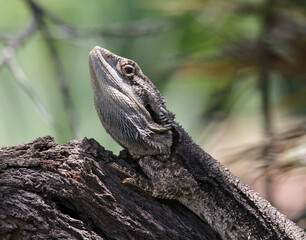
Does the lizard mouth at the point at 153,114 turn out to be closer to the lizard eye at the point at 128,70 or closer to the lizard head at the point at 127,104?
the lizard head at the point at 127,104

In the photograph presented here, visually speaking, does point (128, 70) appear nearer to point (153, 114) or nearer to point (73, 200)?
point (153, 114)

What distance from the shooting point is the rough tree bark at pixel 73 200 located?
2738 mm

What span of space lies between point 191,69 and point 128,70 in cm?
333

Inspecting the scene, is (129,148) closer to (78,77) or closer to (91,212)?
(91,212)

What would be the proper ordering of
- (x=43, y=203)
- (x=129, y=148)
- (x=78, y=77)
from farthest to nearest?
(x=78, y=77) < (x=129, y=148) < (x=43, y=203)

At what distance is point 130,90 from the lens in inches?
138

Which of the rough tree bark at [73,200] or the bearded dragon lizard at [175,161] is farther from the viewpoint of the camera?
the bearded dragon lizard at [175,161]

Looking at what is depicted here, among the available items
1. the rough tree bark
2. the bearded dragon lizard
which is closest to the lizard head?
the bearded dragon lizard

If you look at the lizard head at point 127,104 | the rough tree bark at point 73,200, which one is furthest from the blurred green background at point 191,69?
the rough tree bark at point 73,200

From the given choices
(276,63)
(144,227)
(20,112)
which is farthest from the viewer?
(20,112)

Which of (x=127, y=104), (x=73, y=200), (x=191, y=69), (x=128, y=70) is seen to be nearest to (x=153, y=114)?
(x=127, y=104)

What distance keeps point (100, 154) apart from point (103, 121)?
1.28ft

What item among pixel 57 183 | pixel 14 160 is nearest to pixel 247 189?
pixel 57 183

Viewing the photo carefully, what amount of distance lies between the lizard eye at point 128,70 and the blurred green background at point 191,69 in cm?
90
